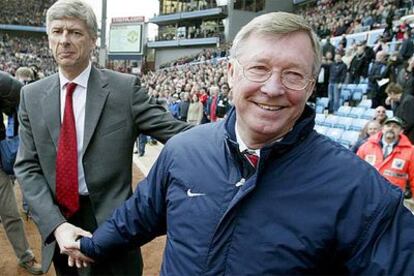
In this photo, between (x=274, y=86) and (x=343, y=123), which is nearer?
(x=274, y=86)

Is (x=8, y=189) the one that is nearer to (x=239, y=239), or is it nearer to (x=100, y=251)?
(x=100, y=251)

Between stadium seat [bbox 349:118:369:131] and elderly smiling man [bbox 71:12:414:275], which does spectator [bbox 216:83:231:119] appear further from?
elderly smiling man [bbox 71:12:414:275]

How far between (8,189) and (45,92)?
1.82 m

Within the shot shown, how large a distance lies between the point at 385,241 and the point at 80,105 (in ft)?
4.68

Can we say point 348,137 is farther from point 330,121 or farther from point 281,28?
point 281,28

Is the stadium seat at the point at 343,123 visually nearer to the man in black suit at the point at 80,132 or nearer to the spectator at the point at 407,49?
the spectator at the point at 407,49

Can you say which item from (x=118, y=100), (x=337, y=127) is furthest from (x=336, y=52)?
(x=118, y=100)

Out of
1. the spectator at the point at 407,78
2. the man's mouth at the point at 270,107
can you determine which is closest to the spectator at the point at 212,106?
the spectator at the point at 407,78

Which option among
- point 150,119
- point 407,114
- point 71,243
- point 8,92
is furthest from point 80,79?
point 407,114

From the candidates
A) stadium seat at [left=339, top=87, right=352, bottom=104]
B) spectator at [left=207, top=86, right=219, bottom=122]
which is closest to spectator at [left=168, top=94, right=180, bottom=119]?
spectator at [left=207, top=86, right=219, bottom=122]

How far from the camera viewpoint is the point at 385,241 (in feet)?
3.71

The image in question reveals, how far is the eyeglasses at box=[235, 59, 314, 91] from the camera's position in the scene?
4.20ft

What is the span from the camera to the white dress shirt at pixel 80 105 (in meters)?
2.02

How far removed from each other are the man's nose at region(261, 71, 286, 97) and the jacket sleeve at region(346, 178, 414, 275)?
0.37m
